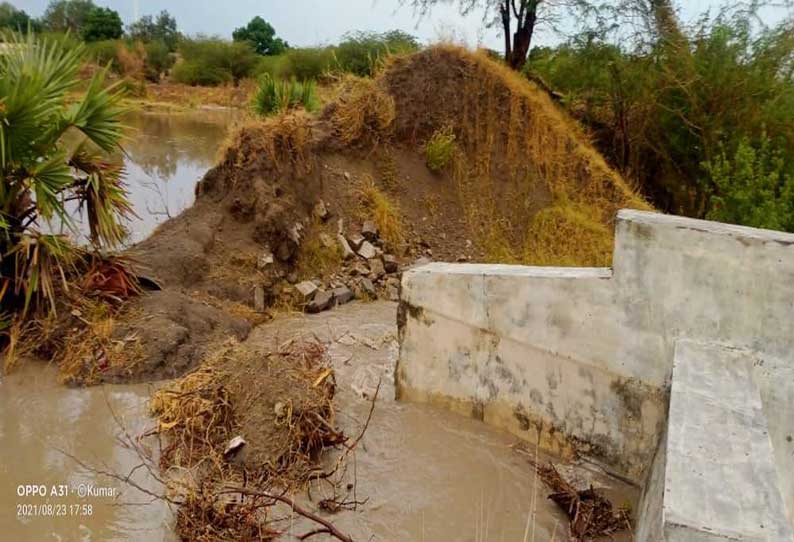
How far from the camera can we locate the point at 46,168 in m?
5.95

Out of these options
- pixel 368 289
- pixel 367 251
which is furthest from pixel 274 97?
pixel 368 289

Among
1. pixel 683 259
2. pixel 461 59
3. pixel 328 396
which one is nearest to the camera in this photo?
pixel 683 259

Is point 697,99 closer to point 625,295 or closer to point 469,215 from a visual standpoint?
point 469,215

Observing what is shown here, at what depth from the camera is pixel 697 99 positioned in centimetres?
1180

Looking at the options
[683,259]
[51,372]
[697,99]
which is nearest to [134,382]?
[51,372]

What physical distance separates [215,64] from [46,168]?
127ft

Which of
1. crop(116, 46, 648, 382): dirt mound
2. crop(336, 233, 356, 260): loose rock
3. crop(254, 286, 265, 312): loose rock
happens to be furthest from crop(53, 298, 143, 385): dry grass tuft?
crop(336, 233, 356, 260): loose rock

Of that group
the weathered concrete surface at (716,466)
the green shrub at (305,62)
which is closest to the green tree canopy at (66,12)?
the green shrub at (305,62)

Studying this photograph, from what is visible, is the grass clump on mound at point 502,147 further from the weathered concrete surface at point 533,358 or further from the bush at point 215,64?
the bush at point 215,64

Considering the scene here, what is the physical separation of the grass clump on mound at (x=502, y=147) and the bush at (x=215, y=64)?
31887mm

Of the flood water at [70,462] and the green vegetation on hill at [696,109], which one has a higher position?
the green vegetation on hill at [696,109]

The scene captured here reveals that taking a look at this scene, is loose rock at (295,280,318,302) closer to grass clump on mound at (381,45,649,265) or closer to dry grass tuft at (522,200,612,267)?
grass clump on mound at (381,45,649,265)

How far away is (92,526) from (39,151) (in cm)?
385

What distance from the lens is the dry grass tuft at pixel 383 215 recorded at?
10656mm
